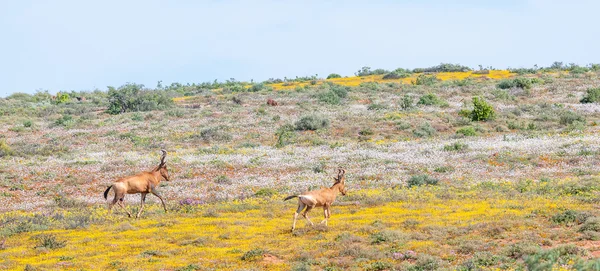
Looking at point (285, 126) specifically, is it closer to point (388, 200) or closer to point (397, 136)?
point (397, 136)

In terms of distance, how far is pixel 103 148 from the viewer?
42.4 metres

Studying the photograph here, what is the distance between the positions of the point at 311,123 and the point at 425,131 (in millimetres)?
8065

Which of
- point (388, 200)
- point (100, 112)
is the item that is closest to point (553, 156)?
point (388, 200)

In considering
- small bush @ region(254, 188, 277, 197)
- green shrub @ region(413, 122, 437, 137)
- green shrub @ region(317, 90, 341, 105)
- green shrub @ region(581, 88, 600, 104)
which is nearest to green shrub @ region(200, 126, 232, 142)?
green shrub @ region(413, 122, 437, 137)

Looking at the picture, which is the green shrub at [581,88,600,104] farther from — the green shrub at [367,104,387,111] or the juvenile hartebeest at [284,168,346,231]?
the juvenile hartebeest at [284,168,346,231]

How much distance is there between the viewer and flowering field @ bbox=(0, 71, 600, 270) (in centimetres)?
1561

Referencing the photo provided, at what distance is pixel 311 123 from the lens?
1829 inches

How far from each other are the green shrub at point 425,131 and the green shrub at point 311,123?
659 centimetres

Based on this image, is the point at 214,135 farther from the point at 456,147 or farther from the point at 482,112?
the point at 482,112

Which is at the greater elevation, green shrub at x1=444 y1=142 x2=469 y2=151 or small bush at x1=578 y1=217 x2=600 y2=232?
small bush at x1=578 y1=217 x2=600 y2=232

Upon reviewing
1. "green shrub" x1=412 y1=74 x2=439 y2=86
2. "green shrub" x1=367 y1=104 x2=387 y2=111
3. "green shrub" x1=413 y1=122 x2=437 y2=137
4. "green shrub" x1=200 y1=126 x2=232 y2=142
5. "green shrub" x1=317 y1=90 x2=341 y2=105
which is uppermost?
"green shrub" x1=412 y1=74 x2=439 y2=86

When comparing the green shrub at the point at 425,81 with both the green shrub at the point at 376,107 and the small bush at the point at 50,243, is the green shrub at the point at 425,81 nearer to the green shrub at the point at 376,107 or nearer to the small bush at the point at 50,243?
the green shrub at the point at 376,107

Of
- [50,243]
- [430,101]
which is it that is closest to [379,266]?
[50,243]

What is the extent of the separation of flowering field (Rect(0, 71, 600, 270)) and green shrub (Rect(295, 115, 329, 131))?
12cm
